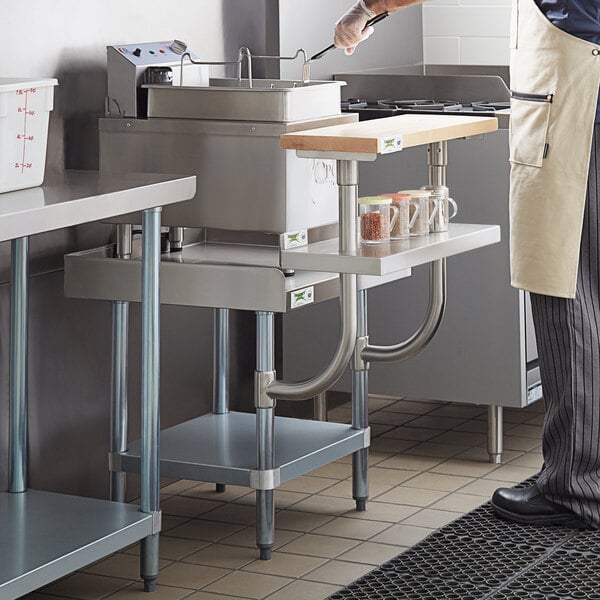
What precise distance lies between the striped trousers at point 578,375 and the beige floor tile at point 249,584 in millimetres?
732

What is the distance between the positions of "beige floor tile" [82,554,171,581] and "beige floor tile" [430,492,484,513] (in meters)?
0.80

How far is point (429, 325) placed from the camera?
3.47 meters

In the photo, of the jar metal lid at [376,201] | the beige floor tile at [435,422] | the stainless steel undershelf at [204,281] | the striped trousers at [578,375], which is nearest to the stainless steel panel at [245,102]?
the jar metal lid at [376,201]

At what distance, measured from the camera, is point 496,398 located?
404 centimetres

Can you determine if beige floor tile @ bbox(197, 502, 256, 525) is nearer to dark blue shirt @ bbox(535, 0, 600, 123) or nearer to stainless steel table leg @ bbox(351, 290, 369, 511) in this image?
stainless steel table leg @ bbox(351, 290, 369, 511)

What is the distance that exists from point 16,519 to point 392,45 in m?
2.60

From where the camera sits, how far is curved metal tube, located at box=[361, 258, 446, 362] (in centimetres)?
346

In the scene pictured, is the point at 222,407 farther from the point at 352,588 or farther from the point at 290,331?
the point at 352,588

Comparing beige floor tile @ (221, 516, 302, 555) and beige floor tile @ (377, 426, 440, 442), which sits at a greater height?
beige floor tile @ (377, 426, 440, 442)

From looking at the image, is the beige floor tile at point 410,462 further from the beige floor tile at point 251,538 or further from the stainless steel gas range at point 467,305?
the beige floor tile at point 251,538

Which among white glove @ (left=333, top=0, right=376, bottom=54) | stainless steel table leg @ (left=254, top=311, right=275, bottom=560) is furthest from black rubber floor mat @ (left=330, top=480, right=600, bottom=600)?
white glove @ (left=333, top=0, right=376, bottom=54)

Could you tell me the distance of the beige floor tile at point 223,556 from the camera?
3.21 meters

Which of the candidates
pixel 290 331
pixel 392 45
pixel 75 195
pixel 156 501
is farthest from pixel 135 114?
pixel 392 45

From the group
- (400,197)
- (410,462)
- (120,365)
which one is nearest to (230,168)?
(400,197)
